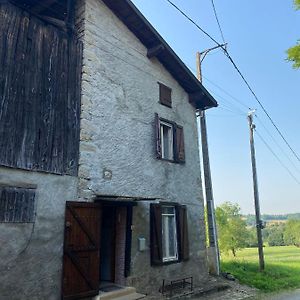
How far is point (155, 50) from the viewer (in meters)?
10.0

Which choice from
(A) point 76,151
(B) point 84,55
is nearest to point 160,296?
(A) point 76,151

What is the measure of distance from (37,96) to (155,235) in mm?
4811

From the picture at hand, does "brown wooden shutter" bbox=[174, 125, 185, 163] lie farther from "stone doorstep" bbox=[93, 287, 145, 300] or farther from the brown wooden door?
"stone doorstep" bbox=[93, 287, 145, 300]

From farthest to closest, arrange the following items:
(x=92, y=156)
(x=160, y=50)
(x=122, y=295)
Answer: (x=160, y=50) → (x=92, y=156) → (x=122, y=295)

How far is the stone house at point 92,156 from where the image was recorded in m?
6.11

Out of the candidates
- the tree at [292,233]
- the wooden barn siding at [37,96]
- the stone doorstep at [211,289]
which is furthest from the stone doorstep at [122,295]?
the tree at [292,233]

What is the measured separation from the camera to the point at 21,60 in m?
6.55

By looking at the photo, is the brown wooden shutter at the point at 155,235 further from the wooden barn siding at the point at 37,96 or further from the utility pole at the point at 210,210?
the utility pole at the point at 210,210

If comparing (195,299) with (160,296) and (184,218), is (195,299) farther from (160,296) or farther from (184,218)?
(184,218)

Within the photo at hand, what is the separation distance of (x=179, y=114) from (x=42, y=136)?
5.69m

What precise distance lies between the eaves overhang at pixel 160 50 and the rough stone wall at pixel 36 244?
5364 mm

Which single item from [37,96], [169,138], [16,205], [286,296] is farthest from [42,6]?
[286,296]

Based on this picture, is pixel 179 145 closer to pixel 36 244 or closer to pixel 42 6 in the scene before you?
pixel 42 6

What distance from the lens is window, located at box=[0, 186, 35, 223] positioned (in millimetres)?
5758
